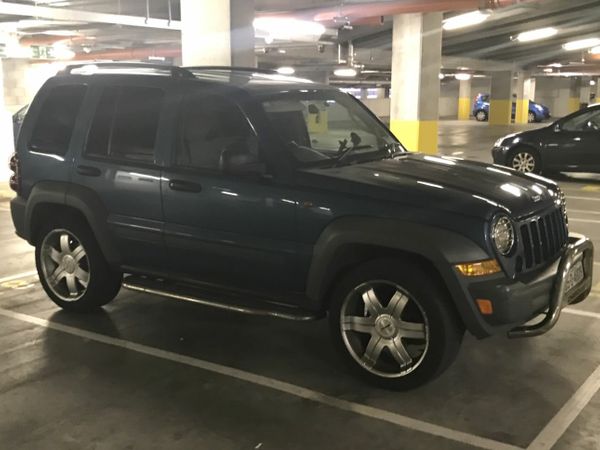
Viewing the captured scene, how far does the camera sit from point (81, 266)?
548 centimetres

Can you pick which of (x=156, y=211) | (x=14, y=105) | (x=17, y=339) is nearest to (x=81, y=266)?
(x=17, y=339)

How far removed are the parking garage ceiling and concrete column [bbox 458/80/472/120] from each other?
1431 centimetres

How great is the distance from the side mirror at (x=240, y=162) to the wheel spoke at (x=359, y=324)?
1071mm

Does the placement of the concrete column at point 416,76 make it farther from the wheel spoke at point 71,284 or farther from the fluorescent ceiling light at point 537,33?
the wheel spoke at point 71,284

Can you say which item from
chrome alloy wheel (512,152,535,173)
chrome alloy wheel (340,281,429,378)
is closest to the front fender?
chrome alloy wheel (340,281,429,378)

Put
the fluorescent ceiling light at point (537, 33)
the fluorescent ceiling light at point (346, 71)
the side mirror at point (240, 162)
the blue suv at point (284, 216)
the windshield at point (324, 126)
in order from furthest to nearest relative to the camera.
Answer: the fluorescent ceiling light at point (346, 71) → the fluorescent ceiling light at point (537, 33) → the windshield at point (324, 126) → the side mirror at point (240, 162) → the blue suv at point (284, 216)

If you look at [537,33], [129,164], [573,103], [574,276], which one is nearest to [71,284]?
[129,164]

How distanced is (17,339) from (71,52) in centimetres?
2227

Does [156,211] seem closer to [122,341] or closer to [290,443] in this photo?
[122,341]

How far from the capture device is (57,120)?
5441 millimetres

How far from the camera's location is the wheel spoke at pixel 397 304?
4.00 metres

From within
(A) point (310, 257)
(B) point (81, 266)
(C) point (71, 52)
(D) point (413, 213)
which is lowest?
(B) point (81, 266)

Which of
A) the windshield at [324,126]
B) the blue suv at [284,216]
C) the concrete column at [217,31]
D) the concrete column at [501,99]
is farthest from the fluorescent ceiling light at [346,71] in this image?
the blue suv at [284,216]

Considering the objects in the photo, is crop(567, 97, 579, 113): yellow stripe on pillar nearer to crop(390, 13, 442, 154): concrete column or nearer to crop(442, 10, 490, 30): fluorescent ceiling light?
crop(442, 10, 490, 30): fluorescent ceiling light
